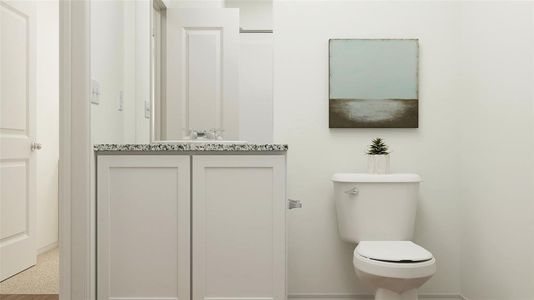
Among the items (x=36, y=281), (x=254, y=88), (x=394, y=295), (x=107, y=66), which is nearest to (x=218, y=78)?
(x=254, y=88)

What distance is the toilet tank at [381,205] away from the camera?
2.18m

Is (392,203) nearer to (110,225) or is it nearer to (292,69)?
(292,69)

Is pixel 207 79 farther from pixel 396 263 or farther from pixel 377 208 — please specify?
pixel 396 263

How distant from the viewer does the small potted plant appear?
228cm

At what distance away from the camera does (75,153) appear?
1.79 metres

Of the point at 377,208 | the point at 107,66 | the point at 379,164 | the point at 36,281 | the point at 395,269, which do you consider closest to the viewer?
the point at 395,269

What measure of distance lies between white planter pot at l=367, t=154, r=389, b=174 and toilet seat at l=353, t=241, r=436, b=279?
1.54 ft

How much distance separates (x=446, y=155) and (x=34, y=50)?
9.10 feet

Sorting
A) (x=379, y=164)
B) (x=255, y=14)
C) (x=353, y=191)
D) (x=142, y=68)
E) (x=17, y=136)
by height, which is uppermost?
(x=255, y=14)

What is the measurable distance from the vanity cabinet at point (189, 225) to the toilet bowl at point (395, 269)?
37 cm

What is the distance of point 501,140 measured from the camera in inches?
77.2

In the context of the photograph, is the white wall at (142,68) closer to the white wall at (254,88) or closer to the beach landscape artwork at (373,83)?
the white wall at (254,88)

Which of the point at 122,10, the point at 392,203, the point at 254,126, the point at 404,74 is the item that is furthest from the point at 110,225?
the point at 404,74

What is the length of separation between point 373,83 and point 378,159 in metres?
0.44
